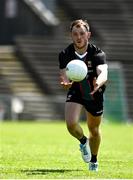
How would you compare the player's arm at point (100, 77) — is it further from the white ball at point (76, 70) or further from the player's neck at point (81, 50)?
the player's neck at point (81, 50)

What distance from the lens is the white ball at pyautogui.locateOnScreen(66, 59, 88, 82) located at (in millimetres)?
10969

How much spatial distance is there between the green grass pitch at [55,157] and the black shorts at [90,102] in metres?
0.81

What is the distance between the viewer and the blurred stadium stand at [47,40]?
35062mm

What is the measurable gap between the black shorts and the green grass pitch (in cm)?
81

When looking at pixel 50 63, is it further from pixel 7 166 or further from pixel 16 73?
pixel 7 166

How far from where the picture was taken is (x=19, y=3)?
36188mm

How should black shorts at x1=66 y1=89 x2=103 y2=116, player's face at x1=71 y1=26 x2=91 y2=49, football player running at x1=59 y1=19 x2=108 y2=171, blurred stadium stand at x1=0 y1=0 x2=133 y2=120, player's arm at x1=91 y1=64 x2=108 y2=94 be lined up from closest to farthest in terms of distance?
player's arm at x1=91 y1=64 x2=108 y2=94, player's face at x1=71 y1=26 x2=91 y2=49, football player running at x1=59 y1=19 x2=108 y2=171, black shorts at x1=66 y1=89 x2=103 y2=116, blurred stadium stand at x1=0 y1=0 x2=133 y2=120

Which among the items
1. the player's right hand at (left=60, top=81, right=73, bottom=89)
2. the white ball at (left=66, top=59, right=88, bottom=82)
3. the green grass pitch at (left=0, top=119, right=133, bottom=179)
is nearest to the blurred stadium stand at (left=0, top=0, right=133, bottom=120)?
the green grass pitch at (left=0, top=119, right=133, bottom=179)

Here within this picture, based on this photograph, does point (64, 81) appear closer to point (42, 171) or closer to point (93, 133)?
point (93, 133)

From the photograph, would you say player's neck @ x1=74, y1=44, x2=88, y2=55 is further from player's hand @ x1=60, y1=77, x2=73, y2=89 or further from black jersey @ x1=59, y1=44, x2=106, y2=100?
player's hand @ x1=60, y1=77, x2=73, y2=89

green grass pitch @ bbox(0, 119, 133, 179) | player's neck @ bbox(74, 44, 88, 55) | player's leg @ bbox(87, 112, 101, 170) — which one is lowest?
green grass pitch @ bbox(0, 119, 133, 179)

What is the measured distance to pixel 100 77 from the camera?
36.4ft

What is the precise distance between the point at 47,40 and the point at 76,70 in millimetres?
25733

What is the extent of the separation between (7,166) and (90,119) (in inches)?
57.4
